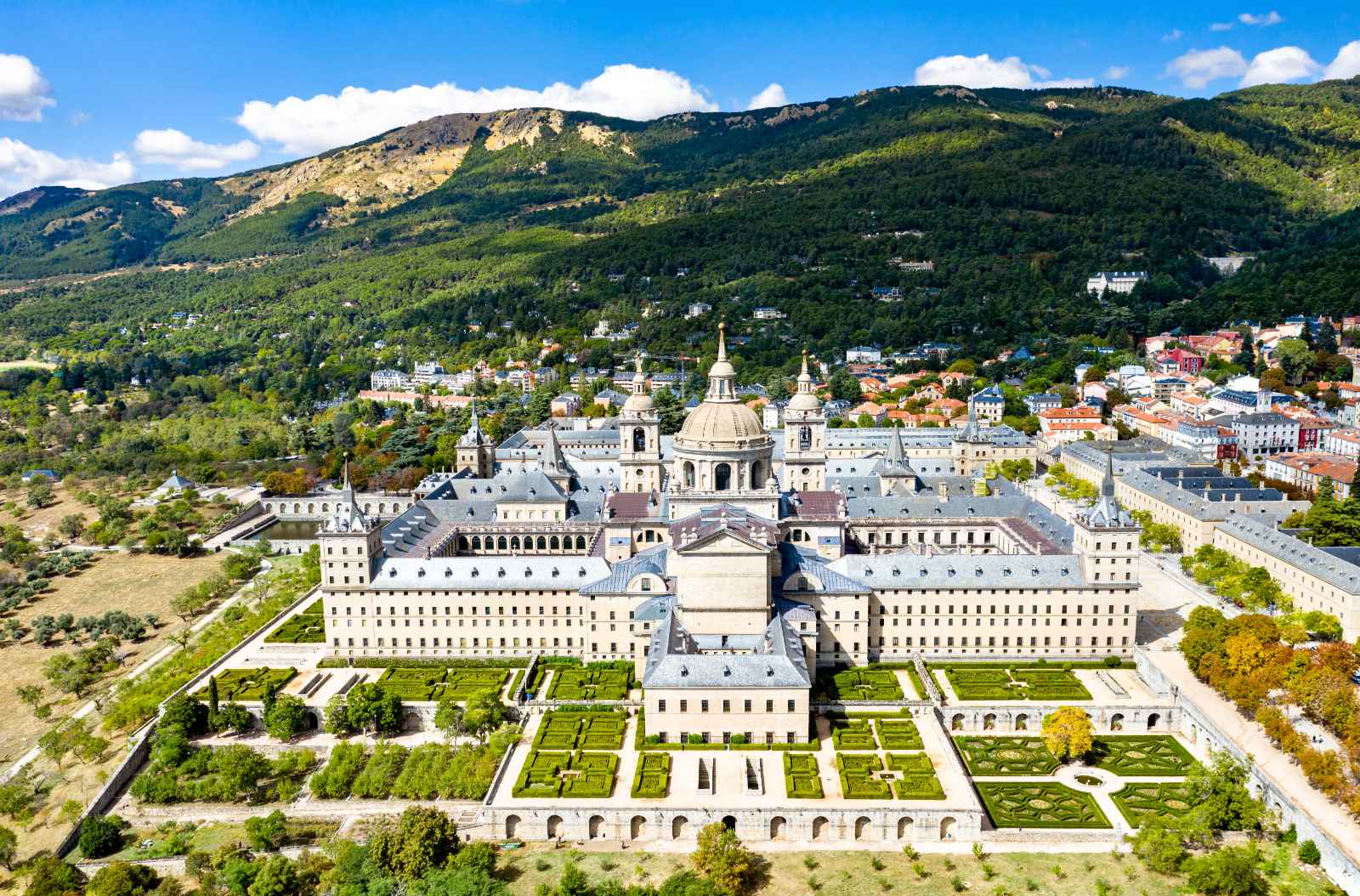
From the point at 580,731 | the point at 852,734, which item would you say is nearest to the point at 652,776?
the point at 580,731

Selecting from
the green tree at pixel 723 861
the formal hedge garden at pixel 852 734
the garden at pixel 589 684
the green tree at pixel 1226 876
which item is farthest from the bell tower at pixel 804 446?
the green tree at pixel 1226 876

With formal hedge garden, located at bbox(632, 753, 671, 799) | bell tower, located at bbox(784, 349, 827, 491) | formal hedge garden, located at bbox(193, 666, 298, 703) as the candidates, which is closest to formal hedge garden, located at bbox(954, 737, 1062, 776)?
formal hedge garden, located at bbox(632, 753, 671, 799)

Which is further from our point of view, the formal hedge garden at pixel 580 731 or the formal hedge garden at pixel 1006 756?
the formal hedge garden at pixel 580 731

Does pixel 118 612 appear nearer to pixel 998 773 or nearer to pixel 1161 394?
pixel 998 773

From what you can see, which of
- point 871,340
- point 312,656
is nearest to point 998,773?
point 312,656

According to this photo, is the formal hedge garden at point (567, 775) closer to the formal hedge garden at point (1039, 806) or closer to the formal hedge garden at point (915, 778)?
the formal hedge garden at point (915, 778)

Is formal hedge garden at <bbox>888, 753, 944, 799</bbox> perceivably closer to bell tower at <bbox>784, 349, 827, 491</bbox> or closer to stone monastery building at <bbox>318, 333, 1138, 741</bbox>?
stone monastery building at <bbox>318, 333, 1138, 741</bbox>
